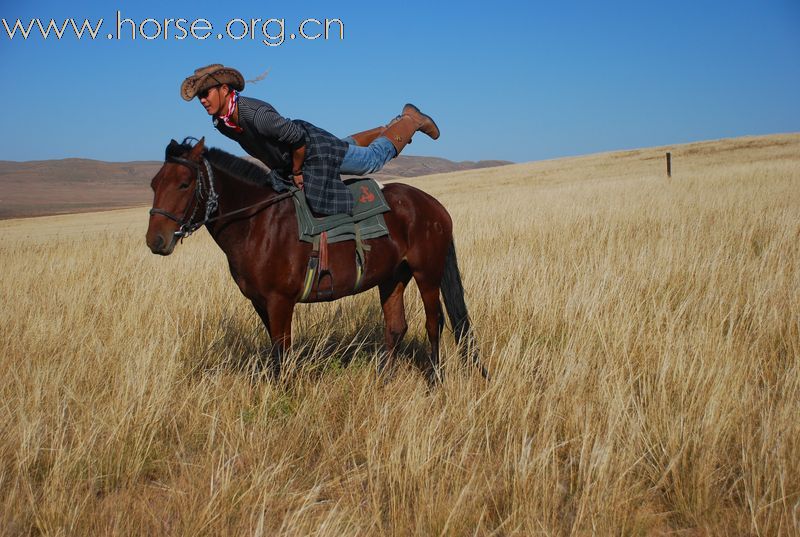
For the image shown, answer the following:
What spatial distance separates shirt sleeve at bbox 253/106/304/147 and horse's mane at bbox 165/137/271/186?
285 mm

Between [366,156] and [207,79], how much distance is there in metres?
1.22

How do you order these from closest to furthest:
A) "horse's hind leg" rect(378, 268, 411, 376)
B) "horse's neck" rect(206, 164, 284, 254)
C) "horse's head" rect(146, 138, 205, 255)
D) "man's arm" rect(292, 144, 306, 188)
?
"horse's head" rect(146, 138, 205, 255)
"horse's neck" rect(206, 164, 284, 254)
"man's arm" rect(292, 144, 306, 188)
"horse's hind leg" rect(378, 268, 411, 376)

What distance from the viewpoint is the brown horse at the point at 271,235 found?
11.5 ft

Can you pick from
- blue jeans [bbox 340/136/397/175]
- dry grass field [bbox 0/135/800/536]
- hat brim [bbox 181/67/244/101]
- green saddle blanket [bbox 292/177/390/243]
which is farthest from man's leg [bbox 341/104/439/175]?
dry grass field [bbox 0/135/800/536]

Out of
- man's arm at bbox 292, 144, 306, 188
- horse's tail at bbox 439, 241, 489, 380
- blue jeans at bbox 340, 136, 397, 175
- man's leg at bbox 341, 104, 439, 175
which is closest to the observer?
man's arm at bbox 292, 144, 306, 188

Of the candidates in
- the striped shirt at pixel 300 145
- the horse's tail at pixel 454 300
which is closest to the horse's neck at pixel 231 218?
the striped shirt at pixel 300 145

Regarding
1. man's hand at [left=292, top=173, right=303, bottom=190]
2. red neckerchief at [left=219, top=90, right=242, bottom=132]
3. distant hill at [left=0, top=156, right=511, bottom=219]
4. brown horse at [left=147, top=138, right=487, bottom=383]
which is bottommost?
brown horse at [left=147, top=138, right=487, bottom=383]

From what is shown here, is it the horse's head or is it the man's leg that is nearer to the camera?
the horse's head

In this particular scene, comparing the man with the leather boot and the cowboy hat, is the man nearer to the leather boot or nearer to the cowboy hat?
the cowboy hat

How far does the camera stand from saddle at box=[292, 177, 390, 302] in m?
3.84

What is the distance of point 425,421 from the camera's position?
126 inches

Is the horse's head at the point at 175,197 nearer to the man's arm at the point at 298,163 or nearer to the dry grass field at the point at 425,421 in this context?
the man's arm at the point at 298,163

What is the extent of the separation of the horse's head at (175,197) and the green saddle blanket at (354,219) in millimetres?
662

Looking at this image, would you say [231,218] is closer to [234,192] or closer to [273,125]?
[234,192]
